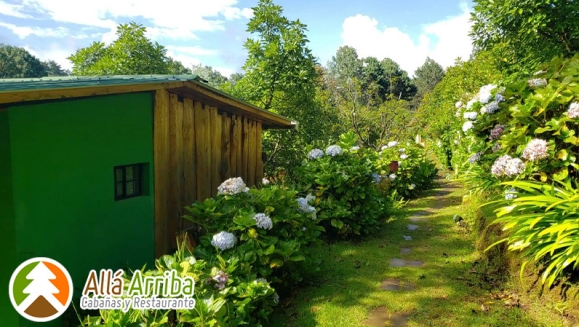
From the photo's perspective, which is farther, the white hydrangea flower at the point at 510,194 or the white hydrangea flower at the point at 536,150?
the white hydrangea flower at the point at 510,194

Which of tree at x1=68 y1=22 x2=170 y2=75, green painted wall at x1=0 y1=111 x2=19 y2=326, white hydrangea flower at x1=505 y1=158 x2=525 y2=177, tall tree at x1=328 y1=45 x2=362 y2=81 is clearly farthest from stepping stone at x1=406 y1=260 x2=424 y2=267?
tall tree at x1=328 y1=45 x2=362 y2=81

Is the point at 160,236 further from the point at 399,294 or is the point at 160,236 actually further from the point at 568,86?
the point at 568,86

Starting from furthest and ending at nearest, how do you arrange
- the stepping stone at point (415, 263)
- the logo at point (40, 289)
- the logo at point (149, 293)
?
the stepping stone at point (415, 263), the logo at point (40, 289), the logo at point (149, 293)

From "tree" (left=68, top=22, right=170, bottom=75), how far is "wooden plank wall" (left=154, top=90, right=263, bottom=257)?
20.7ft

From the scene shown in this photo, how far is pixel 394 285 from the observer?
4605 mm

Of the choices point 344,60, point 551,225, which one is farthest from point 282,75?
point 344,60

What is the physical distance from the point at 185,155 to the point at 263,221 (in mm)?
2063

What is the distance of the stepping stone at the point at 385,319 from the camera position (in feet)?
11.9

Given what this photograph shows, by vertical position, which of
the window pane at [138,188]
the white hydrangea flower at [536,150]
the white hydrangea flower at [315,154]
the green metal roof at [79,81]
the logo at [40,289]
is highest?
the green metal roof at [79,81]

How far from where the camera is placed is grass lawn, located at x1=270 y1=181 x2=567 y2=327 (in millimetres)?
3660

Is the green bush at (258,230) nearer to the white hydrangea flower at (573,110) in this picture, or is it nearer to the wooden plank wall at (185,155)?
the wooden plank wall at (185,155)

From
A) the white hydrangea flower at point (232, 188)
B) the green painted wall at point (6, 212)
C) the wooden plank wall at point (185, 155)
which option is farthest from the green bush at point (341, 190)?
the green painted wall at point (6, 212)

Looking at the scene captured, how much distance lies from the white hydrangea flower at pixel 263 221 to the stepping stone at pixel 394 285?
1.60 m

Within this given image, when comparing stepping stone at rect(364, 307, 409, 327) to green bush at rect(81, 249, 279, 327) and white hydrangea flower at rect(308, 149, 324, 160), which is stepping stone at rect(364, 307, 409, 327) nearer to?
green bush at rect(81, 249, 279, 327)
